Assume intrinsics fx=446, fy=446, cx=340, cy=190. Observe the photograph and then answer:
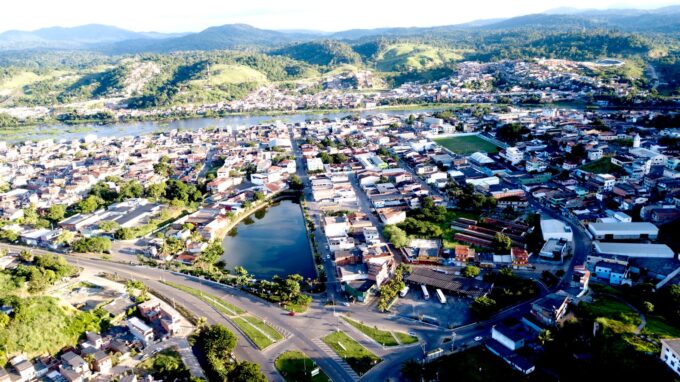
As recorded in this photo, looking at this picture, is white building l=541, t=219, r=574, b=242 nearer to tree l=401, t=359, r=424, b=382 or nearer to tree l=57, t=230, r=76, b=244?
tree l=401, t=359, r=424, b=382

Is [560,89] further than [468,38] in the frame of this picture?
No

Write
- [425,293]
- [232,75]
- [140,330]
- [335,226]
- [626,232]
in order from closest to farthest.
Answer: [140,330], [425,293], [626,232], [335,226], [232,75]

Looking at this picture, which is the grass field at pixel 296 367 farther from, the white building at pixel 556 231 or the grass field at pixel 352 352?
the white building at pixel 556 231

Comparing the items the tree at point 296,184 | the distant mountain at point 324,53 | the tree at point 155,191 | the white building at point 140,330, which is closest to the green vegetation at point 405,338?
the white building at point 140,330

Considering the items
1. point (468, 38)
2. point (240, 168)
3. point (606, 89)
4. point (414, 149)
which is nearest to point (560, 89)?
point (606, 89)

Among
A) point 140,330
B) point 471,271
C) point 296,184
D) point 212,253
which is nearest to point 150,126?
point 296,184

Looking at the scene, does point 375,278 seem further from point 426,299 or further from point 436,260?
point 436,260

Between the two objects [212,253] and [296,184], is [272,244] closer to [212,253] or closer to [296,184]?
[212,253]
